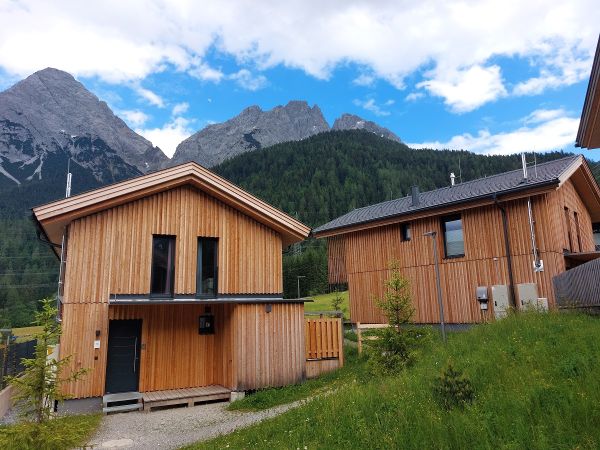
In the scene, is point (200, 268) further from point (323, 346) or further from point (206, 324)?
point (323, 346)

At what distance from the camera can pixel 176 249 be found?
15.5m

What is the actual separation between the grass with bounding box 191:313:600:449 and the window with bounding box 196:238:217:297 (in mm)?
7313

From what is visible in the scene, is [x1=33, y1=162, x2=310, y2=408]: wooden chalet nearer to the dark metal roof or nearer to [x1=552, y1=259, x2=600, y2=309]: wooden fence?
the dark metal roof

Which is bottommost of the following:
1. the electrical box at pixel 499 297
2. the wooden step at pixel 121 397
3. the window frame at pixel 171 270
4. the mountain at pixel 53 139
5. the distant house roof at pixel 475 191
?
the wooden step at pixel 121 397

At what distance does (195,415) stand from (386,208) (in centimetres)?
1557

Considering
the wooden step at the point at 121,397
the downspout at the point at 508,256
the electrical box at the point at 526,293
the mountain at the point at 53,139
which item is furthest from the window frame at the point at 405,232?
the mountain at the point at 53,139

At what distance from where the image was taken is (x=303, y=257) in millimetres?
72062

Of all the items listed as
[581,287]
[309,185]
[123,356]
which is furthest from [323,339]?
[309,185]

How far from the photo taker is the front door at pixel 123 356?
47.3 ft

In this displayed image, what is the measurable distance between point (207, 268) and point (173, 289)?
147cm

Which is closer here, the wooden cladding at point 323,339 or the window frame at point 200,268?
the window frame at point 200,268

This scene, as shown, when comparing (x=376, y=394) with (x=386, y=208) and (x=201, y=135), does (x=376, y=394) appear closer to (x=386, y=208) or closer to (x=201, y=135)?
(x=386, y=208)

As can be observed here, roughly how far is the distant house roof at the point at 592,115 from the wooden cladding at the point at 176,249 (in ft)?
36.5

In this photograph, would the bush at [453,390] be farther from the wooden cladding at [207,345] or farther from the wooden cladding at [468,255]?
the wooden cladding at [468,255]
